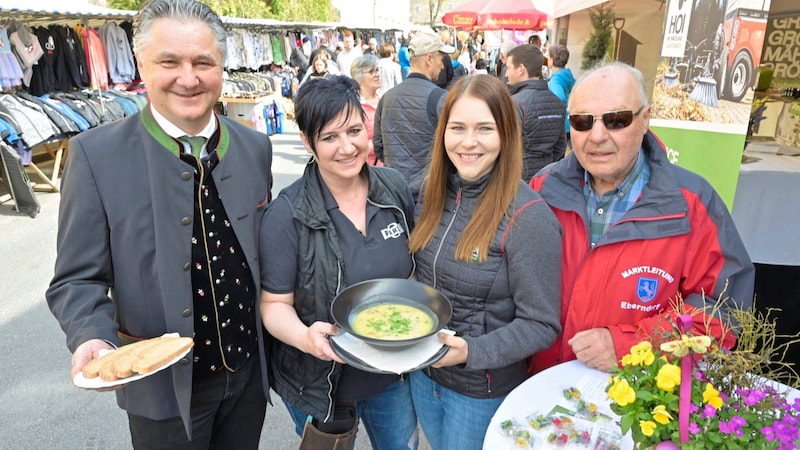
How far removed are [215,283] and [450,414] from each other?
3.32 feet

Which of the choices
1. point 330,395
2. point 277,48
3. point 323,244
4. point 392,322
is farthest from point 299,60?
point 392,322

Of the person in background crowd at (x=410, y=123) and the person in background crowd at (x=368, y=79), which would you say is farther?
the person in background crowd at (x=368, y=79)

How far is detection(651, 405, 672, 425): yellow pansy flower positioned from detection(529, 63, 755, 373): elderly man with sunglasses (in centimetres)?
47

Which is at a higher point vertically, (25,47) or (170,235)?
(25,47)

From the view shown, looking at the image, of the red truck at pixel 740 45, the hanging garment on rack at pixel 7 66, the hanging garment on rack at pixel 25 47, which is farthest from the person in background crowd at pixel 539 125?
the hanging garment on rack at pixel 25 47

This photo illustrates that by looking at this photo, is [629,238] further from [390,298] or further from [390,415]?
[390,415]

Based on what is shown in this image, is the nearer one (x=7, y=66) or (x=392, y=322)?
(x=392, y=322)

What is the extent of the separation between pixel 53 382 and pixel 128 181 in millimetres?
2738

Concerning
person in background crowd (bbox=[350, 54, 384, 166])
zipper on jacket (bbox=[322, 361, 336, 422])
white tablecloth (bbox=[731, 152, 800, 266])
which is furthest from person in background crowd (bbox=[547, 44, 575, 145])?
zipper on jacket (bbox=[322, 361, 336, 422])

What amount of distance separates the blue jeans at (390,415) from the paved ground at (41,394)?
36.6 inches

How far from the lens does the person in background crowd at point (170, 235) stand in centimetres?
153

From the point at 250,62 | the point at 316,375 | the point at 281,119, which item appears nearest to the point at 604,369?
the point at 316,375

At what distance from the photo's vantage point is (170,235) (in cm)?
162

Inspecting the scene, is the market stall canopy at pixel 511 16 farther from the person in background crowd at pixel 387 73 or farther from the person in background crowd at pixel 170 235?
the person in background crowd at pixel 170 235
